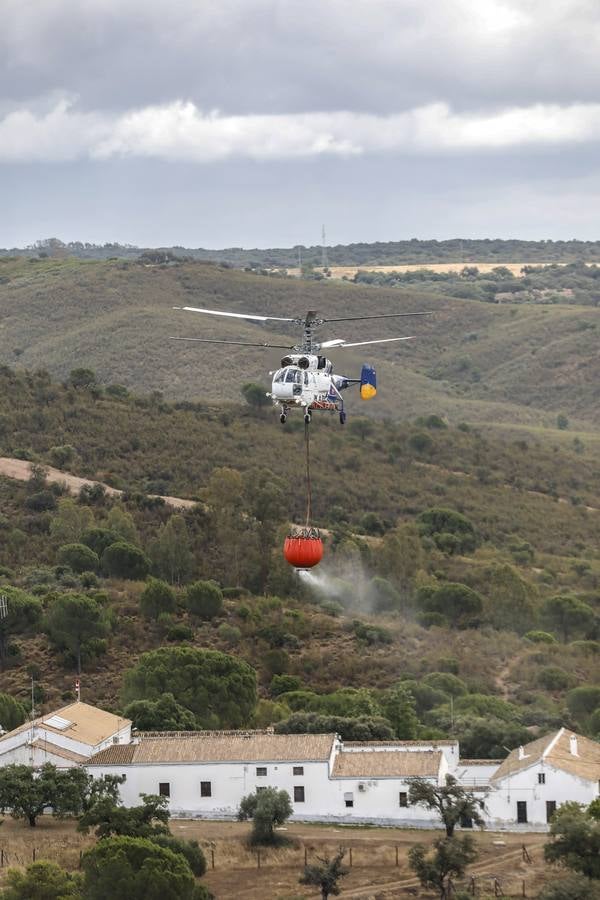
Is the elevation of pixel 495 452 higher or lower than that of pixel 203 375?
lower

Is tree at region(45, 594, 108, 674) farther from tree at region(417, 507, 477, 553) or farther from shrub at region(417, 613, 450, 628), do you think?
tree at region(417, 507, 477, 553)

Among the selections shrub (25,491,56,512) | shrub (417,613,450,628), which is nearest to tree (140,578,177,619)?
shrub (417,613,450,628)

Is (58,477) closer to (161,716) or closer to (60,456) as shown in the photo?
(60,456)

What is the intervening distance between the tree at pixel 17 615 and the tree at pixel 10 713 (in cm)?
1270

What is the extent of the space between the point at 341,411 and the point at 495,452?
110309mm

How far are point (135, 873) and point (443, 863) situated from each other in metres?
11.5

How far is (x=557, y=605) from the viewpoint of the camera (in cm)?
10888

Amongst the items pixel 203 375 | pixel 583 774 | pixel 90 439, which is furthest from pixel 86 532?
pixel 203 375

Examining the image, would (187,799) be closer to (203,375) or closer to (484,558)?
(484,558)

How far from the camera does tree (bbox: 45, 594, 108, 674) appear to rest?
304ft

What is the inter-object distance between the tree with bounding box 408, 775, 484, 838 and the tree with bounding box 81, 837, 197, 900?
12014mm

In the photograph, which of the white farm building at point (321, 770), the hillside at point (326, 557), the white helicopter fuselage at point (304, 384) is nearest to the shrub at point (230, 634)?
the hillside at point (326, 557)

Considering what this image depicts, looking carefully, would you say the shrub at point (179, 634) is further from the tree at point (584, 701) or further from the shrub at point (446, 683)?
the tree at point (584, 701)

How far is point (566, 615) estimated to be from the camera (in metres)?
108
